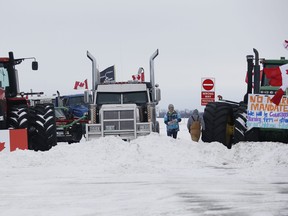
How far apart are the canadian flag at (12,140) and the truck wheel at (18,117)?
1.14 meters

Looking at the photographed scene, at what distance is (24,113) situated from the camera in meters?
13.6

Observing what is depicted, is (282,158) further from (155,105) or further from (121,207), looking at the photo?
(155,105)

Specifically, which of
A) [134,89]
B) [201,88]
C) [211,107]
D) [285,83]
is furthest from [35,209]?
[201,88]

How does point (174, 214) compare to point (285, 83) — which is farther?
point (285, 83)

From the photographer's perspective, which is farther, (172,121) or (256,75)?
(172,121)

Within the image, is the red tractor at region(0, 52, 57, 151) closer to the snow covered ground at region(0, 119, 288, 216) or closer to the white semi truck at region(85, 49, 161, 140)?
the white semi truck at region(85, 49, 161, 140)

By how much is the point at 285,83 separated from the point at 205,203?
527cm

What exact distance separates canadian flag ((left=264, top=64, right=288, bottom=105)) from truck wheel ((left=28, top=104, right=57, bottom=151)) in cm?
621

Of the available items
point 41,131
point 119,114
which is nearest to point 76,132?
point 119,114

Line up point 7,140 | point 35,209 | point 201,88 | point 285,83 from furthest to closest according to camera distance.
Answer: point 201,88 < point 7,140 < point 285,83 < point 35,209

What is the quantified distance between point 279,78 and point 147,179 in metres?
4.19

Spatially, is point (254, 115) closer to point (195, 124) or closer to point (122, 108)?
point (122, 108)

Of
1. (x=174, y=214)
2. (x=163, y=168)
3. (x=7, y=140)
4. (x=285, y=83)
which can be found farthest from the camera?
(x=7, y=140)

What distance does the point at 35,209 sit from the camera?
602cm
